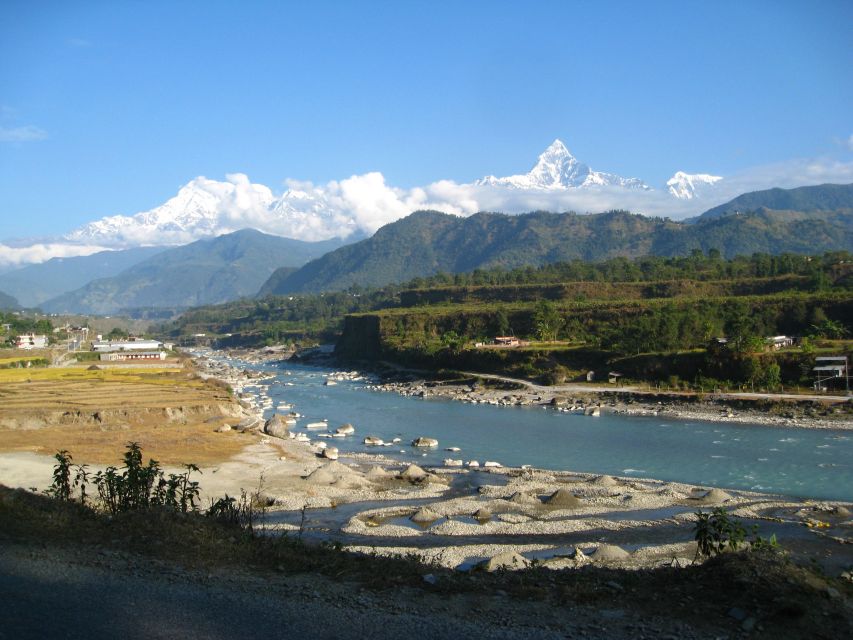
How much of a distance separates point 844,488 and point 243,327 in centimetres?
16657

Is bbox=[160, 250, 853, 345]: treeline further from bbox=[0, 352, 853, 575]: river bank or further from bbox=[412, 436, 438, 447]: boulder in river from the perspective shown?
bbox=[0, 352, 853, 575]: river bank

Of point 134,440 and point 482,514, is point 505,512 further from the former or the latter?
point 134,440

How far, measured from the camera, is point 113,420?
3775 cm

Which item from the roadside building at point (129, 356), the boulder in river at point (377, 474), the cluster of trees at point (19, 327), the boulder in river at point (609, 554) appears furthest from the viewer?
the cluster of trees at point (19, 327)

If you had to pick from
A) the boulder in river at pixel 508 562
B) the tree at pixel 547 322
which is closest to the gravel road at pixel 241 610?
the boulder in river at pixel 508 562

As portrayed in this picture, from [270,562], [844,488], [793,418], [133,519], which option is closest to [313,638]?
[270,562]

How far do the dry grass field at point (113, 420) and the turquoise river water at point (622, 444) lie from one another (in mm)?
6875

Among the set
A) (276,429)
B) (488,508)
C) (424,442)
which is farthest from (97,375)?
(488,508)

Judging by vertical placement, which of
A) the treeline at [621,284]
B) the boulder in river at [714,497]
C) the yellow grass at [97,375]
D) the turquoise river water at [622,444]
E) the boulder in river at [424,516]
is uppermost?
the treeline at [621,284]

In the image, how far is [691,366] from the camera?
5678cm

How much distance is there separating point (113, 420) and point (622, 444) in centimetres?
2682

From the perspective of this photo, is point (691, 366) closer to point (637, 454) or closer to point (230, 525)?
point (637, 454)

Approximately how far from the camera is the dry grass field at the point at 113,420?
31703 millimetres

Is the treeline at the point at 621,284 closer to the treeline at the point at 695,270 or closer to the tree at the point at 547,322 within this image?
the treeline at the point at 695,270
